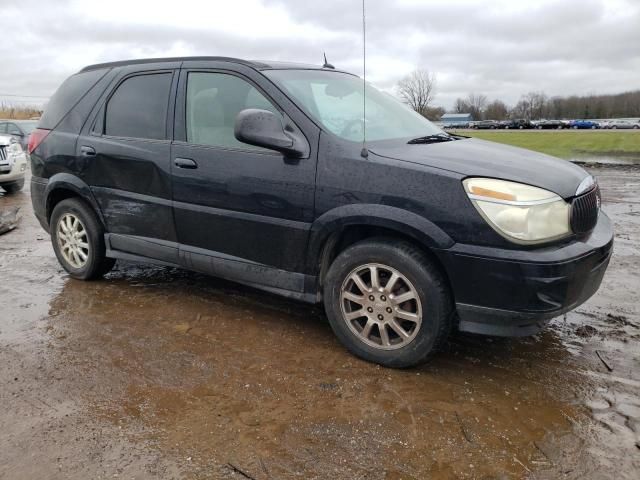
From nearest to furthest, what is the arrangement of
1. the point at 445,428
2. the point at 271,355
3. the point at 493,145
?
1. the point at 445,428
2. the point at 271,355
3. the point at 493,145

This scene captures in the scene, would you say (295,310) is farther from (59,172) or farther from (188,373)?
(59,172)

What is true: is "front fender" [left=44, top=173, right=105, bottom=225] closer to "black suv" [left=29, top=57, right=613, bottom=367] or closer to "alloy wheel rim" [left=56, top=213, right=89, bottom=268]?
"black suv" [left=29, top=57, right=613, bottom=367]

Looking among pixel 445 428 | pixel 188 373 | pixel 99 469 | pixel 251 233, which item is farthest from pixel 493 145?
pixel 99 469

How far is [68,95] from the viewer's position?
196 inches

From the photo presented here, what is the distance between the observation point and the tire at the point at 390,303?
124 inches

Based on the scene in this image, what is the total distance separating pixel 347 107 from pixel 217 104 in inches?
38.0

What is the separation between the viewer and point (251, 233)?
3768mm

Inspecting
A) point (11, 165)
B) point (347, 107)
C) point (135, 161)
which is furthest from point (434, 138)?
point (11, 165)

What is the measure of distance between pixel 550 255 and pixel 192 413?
2111 millimetres

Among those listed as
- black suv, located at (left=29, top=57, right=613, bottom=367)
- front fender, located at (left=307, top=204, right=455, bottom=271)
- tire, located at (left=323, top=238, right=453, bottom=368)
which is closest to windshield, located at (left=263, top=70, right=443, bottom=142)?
black suv, located at (left=29, top=57, right=613, bottom=367)

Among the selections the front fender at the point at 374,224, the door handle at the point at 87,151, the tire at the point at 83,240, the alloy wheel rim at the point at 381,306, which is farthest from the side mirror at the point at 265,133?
the tire at the point at 83,240

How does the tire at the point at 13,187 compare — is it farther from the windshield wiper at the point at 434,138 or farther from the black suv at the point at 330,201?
the windshield wiper at the point at 434,138

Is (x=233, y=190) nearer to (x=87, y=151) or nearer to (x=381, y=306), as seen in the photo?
(x=381, y=306)

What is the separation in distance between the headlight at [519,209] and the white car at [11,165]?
10.3m
